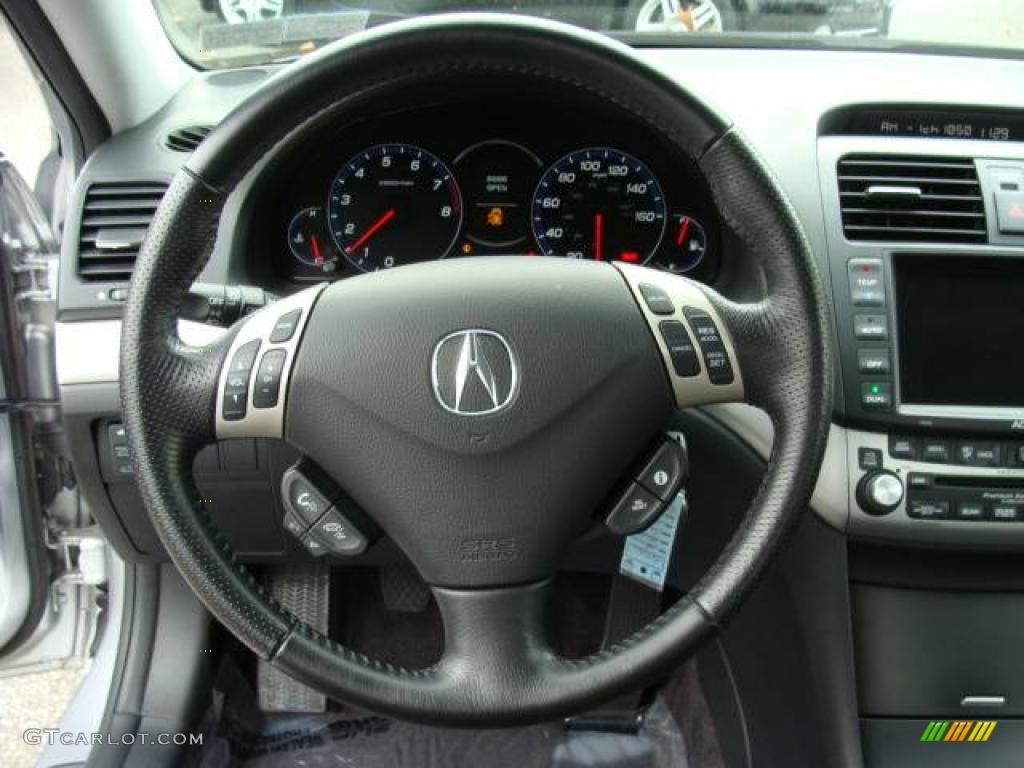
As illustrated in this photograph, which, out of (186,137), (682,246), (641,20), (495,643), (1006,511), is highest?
(641,20)

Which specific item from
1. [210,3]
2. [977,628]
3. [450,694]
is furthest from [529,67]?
[977,628]

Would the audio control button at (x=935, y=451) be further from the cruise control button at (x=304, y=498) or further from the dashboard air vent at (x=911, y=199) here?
the cruise control button at (x=304, y=498)

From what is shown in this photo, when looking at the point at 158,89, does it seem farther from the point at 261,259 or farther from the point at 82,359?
the point at 82,359

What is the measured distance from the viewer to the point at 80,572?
5.85 ft

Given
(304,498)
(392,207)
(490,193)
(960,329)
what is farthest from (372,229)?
(960,329)

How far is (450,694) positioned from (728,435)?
0.56m

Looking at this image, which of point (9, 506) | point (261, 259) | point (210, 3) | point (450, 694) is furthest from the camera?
point (9, 506)

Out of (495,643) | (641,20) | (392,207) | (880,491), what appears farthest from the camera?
(641,20)

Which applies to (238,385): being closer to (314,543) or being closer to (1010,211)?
(314,543)

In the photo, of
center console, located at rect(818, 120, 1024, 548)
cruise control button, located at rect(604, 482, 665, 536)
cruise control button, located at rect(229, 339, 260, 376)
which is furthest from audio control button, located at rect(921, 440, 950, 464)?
cruise control button, located at rect(229, 339, 260, 376)

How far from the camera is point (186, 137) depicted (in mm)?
1378

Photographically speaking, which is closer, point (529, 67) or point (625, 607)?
point (529, 67)

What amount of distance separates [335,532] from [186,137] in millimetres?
709

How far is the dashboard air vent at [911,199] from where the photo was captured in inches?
50.8
